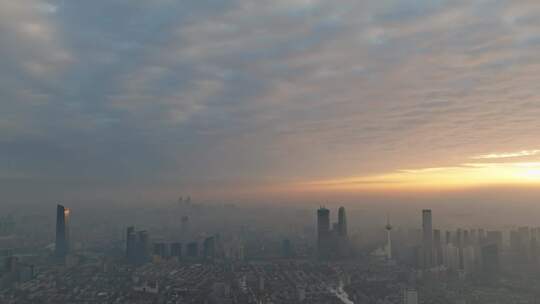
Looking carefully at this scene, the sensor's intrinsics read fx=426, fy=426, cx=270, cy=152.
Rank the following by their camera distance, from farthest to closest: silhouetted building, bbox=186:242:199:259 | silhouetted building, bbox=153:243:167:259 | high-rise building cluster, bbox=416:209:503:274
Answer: silhouetted building, bbox=186:242:199:259
silhouetted building, bbox=153:243:167:259
high-rise building cluster, bbox=416:209:503:274

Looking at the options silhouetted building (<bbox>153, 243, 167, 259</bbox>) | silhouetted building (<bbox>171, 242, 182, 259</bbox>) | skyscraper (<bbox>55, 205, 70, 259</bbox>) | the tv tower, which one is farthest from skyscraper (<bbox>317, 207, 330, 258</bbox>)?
skyscraper (<bbox>55, 205, 70, 259</bbox>)

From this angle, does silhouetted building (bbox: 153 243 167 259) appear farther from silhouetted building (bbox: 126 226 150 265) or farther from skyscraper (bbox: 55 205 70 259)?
skyscraper (bbox: 55 205 70 259)

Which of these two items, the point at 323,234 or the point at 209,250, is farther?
the point at 323,234

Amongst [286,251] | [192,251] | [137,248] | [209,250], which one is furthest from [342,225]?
[137,248]

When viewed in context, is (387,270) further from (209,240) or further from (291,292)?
(209,240)

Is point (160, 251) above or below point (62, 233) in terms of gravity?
below

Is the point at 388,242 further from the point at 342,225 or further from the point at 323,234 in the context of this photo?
the point at 323,234

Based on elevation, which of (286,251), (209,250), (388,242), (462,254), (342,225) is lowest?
(286,251)
